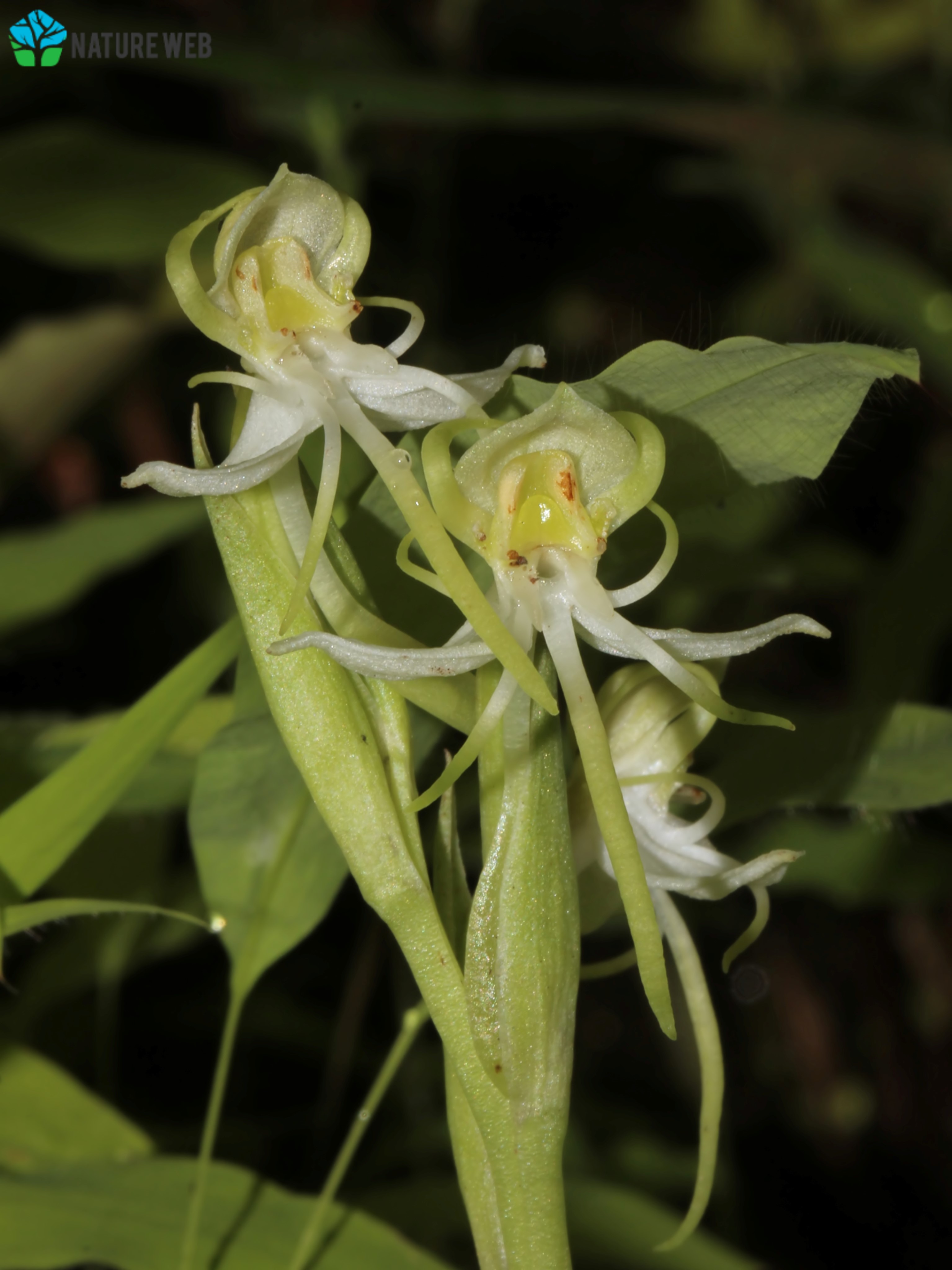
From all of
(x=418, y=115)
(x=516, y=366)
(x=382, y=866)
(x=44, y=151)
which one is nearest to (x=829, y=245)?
(x=418, y=115)

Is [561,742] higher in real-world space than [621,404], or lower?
lower

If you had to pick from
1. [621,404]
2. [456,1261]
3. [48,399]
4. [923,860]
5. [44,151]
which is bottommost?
[456,1261]

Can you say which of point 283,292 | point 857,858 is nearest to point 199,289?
point 283,292

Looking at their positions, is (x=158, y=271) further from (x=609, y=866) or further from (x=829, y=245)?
(x=609, y=866)

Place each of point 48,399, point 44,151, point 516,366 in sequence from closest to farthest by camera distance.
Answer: point 516,366
point 44,151
point 48,399

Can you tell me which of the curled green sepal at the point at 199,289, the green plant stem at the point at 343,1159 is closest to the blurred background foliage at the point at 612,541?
the curled green sepal at the point at 199,289

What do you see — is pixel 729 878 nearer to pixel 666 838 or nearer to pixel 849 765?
pixel 666 838
